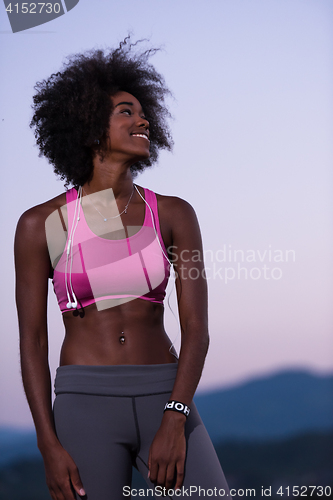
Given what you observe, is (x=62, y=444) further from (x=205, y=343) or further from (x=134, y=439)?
(x=205, y=343)

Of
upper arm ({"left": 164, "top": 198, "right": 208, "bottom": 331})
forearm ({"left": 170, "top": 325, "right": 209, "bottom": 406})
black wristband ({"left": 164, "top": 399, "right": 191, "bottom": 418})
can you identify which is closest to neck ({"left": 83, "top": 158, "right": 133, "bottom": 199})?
upper arm ({"left": 164, "top": 198, "right": 208, "bottom": 331})

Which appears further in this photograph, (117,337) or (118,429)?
(117,337)

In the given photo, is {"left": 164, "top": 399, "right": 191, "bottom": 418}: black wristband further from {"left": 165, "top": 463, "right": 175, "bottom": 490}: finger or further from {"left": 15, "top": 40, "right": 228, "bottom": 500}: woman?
{"left": 165, "top": 463, "right": 175, "bottom": 490}: finger

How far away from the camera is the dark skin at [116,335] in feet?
5.22

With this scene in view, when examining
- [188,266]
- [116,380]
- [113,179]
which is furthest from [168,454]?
[113,179]

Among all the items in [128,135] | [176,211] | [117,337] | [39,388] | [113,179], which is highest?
[128,135]

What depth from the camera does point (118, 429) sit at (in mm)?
1624

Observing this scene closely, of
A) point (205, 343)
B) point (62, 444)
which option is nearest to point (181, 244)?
point (205, 343)

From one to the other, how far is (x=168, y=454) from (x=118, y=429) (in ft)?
0.59

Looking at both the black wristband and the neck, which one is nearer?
the black wristband

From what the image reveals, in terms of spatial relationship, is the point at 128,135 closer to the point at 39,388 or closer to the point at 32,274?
the point at 32,274

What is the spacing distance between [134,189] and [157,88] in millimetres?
654

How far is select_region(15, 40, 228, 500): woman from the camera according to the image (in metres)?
1.61

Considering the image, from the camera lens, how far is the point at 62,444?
1641 millimetres
